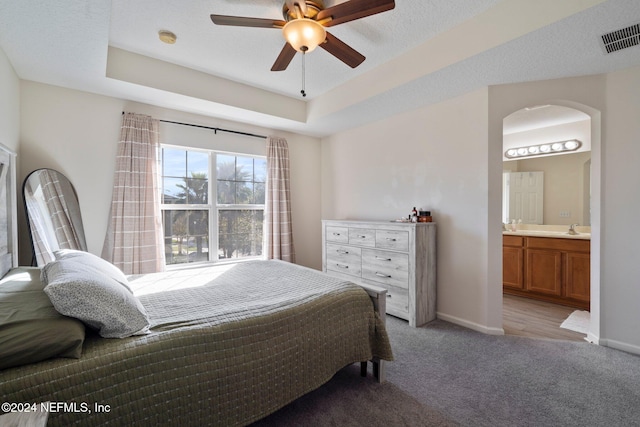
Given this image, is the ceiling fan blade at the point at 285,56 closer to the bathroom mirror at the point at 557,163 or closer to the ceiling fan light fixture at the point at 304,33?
the ceiling fan light fixture at the point at 304,33

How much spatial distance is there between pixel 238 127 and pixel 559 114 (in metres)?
4.25

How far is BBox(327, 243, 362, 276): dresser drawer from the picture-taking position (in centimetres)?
347

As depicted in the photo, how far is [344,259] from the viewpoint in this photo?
364cm

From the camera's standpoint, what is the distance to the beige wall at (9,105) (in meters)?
2.09

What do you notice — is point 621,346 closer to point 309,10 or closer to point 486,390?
point 486,390

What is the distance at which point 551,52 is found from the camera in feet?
6.89

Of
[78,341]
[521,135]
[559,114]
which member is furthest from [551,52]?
[78,341]

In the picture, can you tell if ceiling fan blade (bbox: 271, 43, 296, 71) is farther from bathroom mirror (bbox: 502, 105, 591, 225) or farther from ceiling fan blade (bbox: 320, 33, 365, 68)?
bathroom mirror (bbox: 502, 105, 591, 225)

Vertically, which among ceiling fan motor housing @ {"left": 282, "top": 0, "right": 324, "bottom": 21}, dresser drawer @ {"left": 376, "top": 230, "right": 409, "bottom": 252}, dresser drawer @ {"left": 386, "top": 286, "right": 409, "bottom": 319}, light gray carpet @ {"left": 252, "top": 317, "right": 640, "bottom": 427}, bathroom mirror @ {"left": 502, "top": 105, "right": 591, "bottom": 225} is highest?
ceiling fan motor housing @ {"left": 282, "top": 0, "right": 324, "bottom": 21}

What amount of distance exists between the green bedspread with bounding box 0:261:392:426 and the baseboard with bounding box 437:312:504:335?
4.75ft

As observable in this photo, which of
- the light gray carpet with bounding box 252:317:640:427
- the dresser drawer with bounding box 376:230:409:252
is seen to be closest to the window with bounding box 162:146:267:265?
the dresser drawer with bounding box 376:230:409:252

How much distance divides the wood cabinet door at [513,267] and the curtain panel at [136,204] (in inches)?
182

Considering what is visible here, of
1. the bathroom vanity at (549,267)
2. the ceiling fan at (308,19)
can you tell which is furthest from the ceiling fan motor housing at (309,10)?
the bathroom vanity at (549,267)

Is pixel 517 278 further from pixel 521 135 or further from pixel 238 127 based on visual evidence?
pixel 238 127
